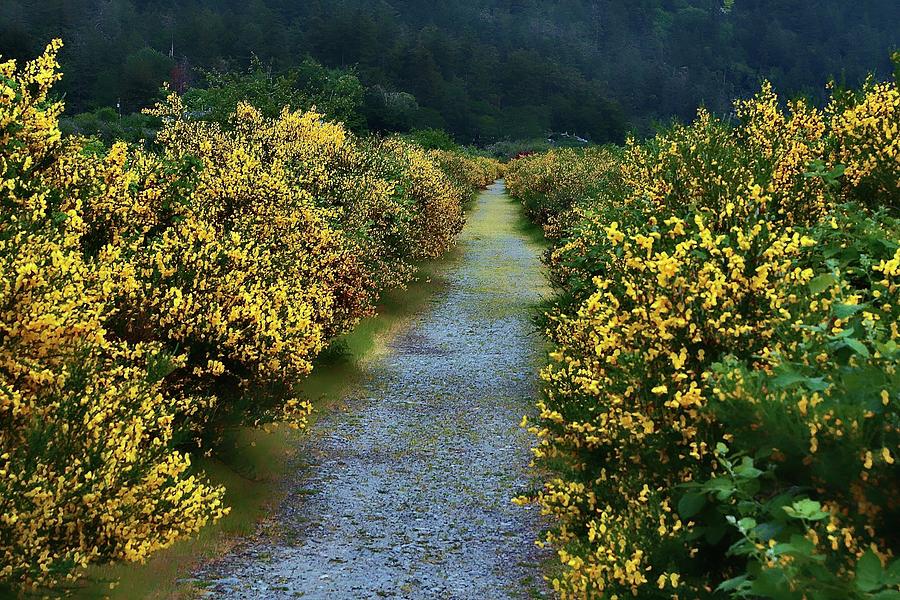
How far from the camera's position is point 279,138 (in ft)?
52.2

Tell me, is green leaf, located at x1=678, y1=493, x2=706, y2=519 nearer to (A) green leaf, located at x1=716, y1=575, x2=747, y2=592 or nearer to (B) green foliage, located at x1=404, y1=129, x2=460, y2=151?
(A) green leaf, located at x1=716, y1=575, x2=747, y2=592

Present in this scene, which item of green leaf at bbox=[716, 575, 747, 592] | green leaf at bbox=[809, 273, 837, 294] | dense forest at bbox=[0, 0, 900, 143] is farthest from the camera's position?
dense forest at bbox=[0, 0, 900, 143]

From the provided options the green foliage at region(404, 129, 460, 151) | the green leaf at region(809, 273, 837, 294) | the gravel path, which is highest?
the green foliage at region(404, 129, 460, 151)

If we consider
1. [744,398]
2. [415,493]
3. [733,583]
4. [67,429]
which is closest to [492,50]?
[415,493]

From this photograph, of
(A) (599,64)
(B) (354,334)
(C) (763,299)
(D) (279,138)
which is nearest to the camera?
(C) (763,299)

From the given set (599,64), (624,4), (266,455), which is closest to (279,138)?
(266,455)

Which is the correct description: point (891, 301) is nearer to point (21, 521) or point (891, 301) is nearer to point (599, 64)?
point (21, 521)

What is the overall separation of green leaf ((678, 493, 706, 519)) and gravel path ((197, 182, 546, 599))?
319 cm

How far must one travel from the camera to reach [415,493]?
8.58 m

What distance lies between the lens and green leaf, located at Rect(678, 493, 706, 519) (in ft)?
12.1

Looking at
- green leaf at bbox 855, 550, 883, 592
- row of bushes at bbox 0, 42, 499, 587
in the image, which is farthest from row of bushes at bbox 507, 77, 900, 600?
row of bushes at bbox 0, 42, 499, 587

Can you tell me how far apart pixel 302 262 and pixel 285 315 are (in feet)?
7.13

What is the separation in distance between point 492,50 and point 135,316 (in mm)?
131533

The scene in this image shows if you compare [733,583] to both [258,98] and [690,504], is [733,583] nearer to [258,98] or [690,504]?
[690,504]
